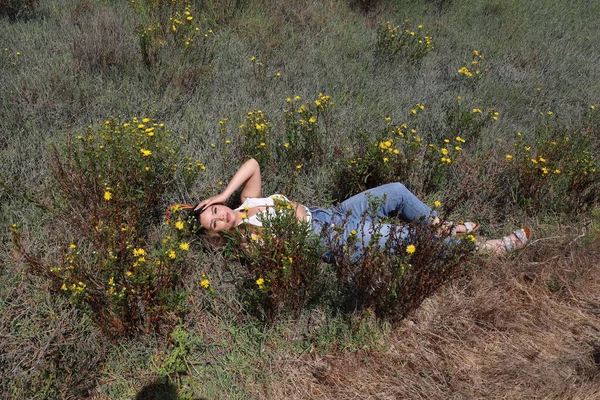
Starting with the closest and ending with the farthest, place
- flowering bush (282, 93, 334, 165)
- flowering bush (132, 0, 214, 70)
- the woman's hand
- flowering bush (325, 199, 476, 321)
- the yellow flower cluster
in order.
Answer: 1. flowering bush (325, 199, 476, 321)
2. the woman's hand
3. flowering bush (282, 93, 334, 165)
4. flowering bush (132, 0, 214, 70)
5. the yellow flower cluster

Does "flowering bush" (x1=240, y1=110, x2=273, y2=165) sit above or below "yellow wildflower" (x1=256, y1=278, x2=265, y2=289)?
above

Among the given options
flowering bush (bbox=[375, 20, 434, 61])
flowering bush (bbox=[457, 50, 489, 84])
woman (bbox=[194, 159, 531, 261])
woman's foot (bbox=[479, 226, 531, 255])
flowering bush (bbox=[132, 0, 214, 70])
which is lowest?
woman's foot (bbox=[479, 226, 531, 255])

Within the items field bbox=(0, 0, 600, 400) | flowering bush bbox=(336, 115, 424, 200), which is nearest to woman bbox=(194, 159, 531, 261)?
field bbox=(0, 0, 600, 400)

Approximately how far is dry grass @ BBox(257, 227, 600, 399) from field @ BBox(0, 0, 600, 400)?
1cm

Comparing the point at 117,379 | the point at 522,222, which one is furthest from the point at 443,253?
the point at 117,379

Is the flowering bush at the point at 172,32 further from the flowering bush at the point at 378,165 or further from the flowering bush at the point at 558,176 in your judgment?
the flowering bush at the point at 558,176

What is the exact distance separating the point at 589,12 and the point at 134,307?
25.9 ft

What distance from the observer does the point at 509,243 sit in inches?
127

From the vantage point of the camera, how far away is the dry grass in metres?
2.36

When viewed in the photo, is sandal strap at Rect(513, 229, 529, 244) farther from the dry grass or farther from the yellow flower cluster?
the yellow flower cluster

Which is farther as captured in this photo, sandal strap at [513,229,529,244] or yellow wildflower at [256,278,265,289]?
sandal strap at [513,229,529,244]

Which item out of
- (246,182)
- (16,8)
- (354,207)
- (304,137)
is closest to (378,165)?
(354,207)

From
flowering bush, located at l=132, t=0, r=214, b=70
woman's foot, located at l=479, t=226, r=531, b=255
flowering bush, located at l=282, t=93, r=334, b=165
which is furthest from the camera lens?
flowering bush, located at l=132, t=0, r=214, b=70

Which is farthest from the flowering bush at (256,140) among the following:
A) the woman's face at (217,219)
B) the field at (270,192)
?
the woman's face at (217,219)
